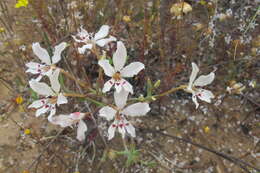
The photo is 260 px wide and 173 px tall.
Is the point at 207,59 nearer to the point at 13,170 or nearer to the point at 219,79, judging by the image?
the point at 219,79

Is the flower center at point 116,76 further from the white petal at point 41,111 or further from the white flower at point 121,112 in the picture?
the white petal at point 41,111

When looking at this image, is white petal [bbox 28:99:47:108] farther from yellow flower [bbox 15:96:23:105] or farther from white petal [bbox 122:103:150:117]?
yellow flower [bbox 15:96:23:105]

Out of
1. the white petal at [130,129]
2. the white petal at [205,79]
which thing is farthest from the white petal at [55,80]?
the white petal at [205,79]

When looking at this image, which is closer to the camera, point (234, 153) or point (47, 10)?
point (234, 153)

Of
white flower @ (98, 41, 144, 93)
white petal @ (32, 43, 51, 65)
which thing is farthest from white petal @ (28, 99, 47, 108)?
white flower @ (98, 41, 144, 93)

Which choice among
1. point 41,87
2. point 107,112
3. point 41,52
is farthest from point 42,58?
point 107,112

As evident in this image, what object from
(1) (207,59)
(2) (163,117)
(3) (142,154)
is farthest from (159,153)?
(1) (207,59)
